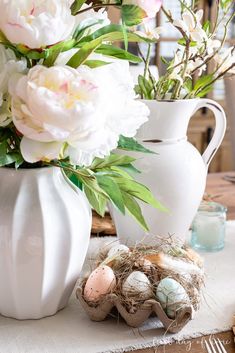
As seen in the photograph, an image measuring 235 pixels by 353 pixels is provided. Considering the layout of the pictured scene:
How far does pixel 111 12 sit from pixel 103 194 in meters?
2.56

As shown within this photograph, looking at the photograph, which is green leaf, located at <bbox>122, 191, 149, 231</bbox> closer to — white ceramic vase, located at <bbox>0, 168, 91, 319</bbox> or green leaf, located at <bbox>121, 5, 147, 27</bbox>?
white ceramic vase, located at <bbox>0, 168, 91, 319</bbox>

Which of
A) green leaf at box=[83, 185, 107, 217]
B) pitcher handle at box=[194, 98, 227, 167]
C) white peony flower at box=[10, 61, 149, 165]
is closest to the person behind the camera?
white peony flower at box=[10, 61, 149, 165]

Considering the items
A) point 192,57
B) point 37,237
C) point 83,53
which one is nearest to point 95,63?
point 83,53

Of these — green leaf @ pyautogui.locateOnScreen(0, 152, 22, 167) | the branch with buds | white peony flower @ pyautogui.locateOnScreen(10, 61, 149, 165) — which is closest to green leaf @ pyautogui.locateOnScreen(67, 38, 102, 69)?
white peony flower @ pyautogui.locateOnScreen(10, 61, 149, 165)

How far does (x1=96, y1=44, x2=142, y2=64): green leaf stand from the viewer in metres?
0.83

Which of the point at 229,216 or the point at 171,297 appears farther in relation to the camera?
the point at 229,216

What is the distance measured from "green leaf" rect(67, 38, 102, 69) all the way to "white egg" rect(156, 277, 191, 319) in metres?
0.32

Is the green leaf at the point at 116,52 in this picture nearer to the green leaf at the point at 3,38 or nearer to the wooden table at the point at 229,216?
the green leaf at the point at 3,38

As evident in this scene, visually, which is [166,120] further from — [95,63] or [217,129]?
[95,63]

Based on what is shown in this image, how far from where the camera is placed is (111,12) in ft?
10.7

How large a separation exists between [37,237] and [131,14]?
13.0 inches

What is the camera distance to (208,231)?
1.21m

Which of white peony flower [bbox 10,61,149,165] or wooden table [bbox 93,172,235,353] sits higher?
white peony flower [bbox 10,61,149,165]

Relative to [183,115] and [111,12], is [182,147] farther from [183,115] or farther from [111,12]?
[111,12]
